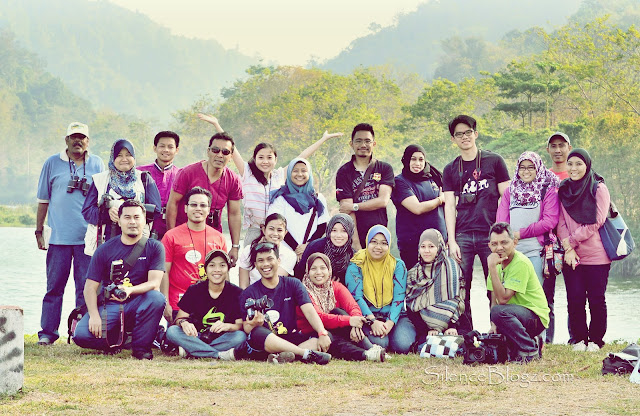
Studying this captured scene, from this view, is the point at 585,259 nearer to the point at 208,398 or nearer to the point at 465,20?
the point at 208,398

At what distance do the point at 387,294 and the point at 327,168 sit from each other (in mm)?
29488

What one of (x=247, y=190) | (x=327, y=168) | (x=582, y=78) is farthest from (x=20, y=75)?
(x=247, y=190)

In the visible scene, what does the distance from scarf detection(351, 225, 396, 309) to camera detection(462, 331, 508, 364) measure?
35.9 inches

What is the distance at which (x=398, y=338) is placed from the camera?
6426mm

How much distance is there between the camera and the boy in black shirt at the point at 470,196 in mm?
6680

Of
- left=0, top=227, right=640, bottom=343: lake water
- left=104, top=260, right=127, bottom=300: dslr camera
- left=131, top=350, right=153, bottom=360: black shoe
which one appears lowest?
left=0, top=227, right=640, bottom=343: lake water

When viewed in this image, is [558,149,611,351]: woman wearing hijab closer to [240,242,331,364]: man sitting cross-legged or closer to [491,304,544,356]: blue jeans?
[491,304,544,356]: blue jeans

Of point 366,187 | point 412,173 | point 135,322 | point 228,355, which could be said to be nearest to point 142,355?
point 135,322

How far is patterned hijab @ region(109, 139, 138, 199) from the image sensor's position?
6.48 m

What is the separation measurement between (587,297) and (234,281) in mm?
15831

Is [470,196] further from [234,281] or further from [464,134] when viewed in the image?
[234,281]

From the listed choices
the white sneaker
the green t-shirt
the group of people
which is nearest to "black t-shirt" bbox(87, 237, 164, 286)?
the group of people

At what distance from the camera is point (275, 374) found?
17.5 feet

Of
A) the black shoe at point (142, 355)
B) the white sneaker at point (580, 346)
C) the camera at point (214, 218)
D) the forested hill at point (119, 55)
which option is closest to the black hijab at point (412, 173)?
the camera at point (214, 218)
